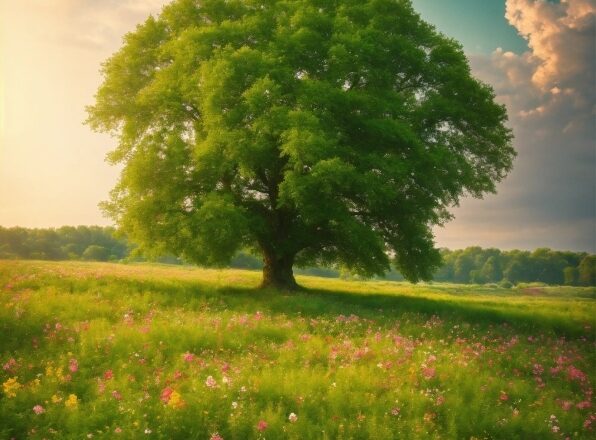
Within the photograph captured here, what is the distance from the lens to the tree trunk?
22656 mm

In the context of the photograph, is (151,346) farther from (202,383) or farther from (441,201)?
(441,201)

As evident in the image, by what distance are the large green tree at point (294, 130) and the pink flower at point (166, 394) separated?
33.8 feet

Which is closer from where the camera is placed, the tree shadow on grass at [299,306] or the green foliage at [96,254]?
the tree shadow on grass at [299,306]

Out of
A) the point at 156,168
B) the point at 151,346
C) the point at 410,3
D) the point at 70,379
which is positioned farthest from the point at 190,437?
the point at 410,3

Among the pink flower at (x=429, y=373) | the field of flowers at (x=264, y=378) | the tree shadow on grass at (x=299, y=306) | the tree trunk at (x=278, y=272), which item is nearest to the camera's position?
the field of flowers at (x=264, y=378)

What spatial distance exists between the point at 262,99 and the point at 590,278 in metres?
130

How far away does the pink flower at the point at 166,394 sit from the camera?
7238mm

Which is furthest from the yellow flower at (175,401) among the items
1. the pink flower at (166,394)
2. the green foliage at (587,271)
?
the green foliage at (587,271)

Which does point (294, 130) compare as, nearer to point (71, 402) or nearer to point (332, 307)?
point (332, 307)

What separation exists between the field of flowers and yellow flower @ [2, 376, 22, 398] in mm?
39

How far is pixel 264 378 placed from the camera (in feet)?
26.9

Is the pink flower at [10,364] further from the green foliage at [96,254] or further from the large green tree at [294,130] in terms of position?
the green foliage at [96,254]

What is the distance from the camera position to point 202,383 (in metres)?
8.04

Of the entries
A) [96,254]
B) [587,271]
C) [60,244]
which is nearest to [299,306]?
[96,254]
